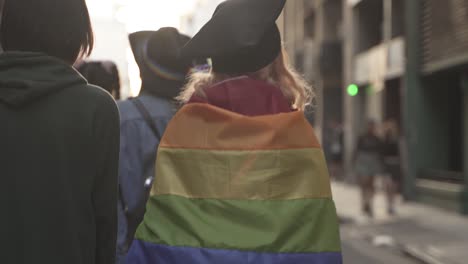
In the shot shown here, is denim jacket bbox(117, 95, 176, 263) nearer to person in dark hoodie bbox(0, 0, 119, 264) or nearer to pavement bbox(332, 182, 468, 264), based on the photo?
person in dark hoodie bbox(0, 0, 119, 264)

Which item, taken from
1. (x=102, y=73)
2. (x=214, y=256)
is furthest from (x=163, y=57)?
(x=214, y=256)

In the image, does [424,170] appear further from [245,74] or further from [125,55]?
[245,74]

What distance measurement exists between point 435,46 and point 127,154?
49.4ft

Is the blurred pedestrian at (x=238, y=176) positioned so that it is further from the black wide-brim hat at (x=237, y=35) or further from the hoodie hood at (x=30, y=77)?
the hoodie hood at (x=30, y=77)

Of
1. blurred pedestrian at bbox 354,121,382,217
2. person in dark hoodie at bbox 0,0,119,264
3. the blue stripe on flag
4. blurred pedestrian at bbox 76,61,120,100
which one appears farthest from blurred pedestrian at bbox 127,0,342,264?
blurred pedestrian at bbox 354,121,382,217

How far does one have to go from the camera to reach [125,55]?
6.95 metres

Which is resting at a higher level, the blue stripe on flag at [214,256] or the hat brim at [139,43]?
the hat brim at [139,43]

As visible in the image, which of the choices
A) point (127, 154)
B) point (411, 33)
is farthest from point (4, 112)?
point (411, 33)

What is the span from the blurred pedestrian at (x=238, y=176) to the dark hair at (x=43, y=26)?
1.55 feet

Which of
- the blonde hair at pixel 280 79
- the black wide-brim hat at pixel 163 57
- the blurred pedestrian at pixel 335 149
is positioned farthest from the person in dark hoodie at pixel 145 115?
the blurred pedestrian at pixel 335 149

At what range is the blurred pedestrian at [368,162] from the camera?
15.9 m

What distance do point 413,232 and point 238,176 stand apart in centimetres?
1072

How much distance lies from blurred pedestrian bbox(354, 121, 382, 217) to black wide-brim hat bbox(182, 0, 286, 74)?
42.7 ft

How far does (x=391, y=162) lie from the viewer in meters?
16.4
